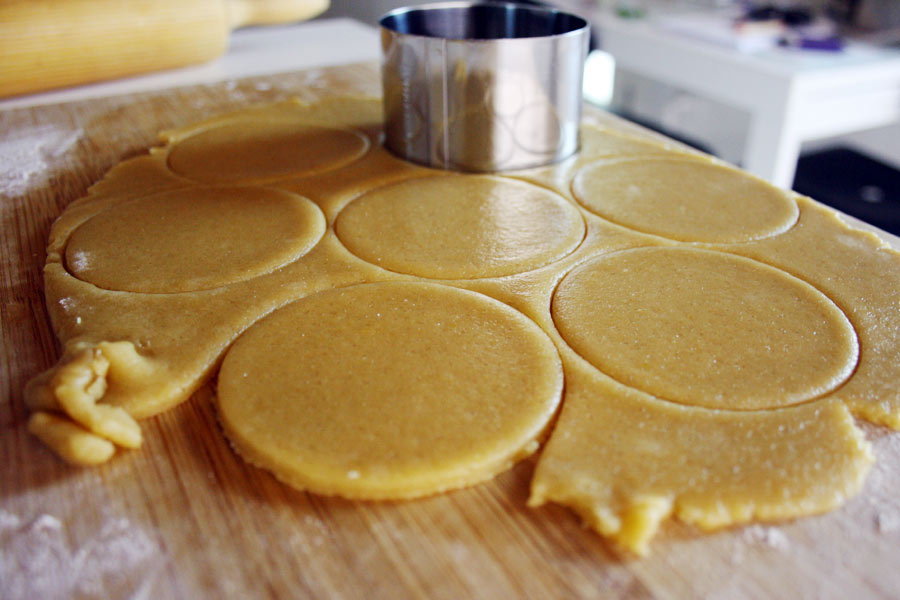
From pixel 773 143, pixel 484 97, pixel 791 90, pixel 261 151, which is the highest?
pixel 484 97

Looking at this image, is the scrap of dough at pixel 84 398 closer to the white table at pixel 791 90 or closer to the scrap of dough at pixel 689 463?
the scrap of dough at pixel 689 463

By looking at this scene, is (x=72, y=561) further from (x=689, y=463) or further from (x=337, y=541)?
(x=689, y=463)

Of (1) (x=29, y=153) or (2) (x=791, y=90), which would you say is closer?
(1) (x=29, y=153)

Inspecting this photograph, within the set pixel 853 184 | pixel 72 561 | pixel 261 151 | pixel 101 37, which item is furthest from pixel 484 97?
pixel 853 184

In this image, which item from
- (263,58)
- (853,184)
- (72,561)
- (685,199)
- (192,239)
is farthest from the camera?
(853,184)

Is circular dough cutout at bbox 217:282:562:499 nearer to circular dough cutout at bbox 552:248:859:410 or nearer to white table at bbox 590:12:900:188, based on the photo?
circular dough cutout at bbox 552:248:859:410

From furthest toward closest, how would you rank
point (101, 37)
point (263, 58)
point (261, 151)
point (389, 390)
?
point (263, 58), point (101, 37), point (261, 151), point (389, 390)

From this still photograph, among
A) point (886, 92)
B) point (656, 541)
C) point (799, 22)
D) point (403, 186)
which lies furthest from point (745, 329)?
point (799, 22)

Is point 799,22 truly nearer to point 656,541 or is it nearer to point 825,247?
point 825,247
